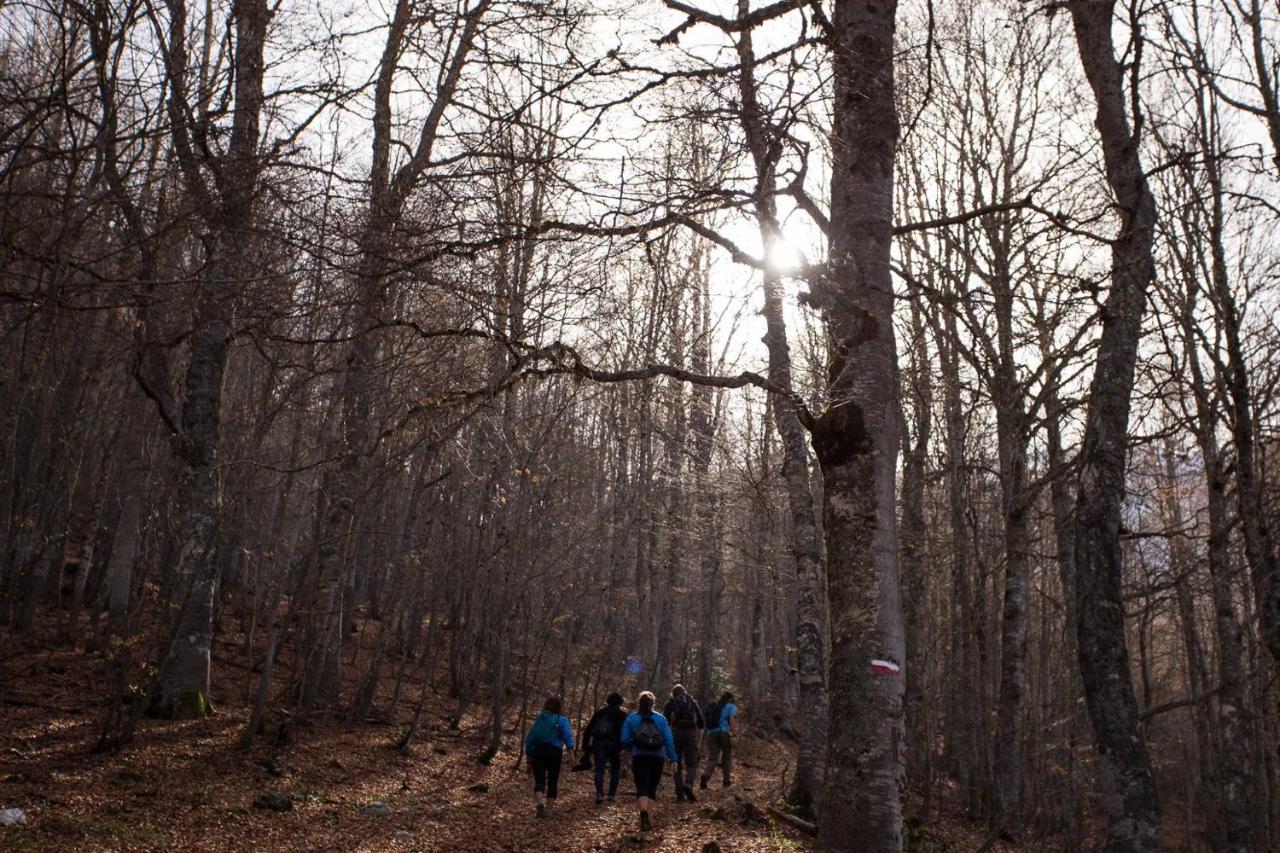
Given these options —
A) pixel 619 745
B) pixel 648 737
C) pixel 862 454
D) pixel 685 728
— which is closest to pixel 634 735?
pixel 648 737

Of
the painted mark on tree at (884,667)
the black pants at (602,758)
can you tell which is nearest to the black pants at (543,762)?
the black pants at (602,758)

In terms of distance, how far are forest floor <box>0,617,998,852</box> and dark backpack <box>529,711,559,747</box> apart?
814 millimetres

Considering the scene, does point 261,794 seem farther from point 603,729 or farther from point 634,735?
point 603,729

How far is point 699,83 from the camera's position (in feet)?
16.3

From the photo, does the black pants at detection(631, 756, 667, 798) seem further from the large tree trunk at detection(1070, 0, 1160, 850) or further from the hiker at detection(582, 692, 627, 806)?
the large tree trunk at detection(1070, 0, 1160, 850)

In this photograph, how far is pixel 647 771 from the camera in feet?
31.7

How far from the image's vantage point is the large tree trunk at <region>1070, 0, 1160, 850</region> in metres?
6.10

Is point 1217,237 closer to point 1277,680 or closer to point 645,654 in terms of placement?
point 1277,680

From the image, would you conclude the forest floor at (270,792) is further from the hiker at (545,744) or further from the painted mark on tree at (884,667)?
the painted mark on tree at (884,667)

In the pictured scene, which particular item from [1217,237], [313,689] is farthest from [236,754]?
[1217,237]

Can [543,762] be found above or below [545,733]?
below

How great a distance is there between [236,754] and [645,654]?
1478cm

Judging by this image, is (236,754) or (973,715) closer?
(236,754)

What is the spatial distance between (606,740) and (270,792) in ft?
13.8
